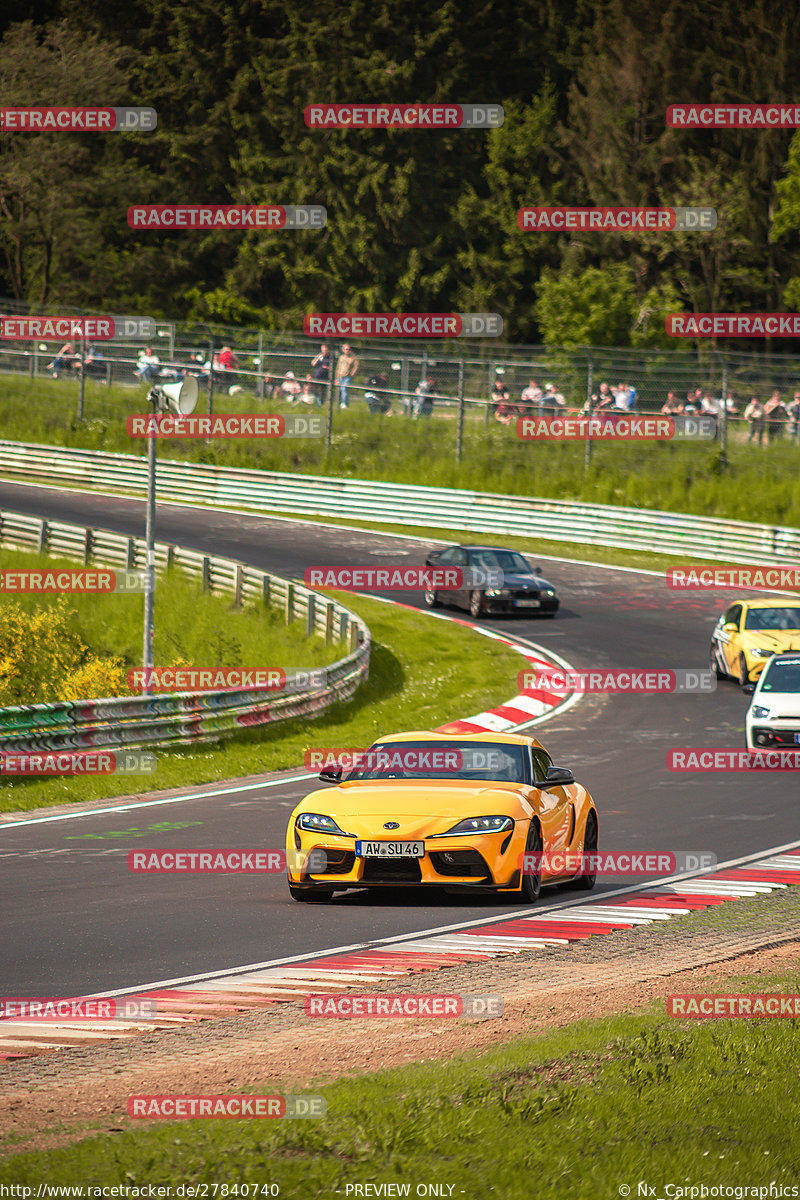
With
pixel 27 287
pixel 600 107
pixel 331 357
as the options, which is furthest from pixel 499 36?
pixel 331 357

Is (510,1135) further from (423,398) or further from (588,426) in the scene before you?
(423,398)

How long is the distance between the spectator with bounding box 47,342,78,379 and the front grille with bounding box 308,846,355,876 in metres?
40.3

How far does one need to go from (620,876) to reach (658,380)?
2874 centimetres

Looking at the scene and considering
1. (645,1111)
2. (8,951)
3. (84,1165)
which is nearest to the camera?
(84,1165)

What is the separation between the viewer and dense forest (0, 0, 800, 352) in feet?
217

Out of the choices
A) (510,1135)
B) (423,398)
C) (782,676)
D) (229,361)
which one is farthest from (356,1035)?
(229,361)

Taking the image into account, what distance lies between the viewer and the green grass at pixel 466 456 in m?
40.8

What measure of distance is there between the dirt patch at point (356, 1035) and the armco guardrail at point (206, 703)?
9383 millimetres

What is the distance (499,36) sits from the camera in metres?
73.9

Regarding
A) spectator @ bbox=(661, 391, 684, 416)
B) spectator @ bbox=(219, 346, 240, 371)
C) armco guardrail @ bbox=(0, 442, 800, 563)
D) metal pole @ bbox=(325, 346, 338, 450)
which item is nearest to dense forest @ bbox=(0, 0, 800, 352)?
metal pole @ bbox=(325, 346, 338, 450)

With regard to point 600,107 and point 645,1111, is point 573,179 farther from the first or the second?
point 645,1111

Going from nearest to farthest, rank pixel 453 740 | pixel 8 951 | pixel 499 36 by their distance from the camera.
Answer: pixel 8 951
pixel 453 740
pixel 499 36

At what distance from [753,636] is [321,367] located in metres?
22.9

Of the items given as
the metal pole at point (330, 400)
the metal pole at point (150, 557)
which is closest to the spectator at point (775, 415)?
the metal pole at point (330, 400)
